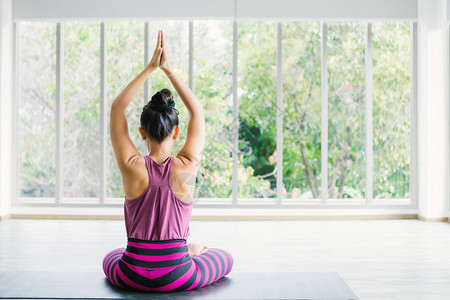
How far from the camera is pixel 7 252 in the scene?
3342mm

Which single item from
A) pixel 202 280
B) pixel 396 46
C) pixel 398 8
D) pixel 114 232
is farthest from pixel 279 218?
pixel 202 280

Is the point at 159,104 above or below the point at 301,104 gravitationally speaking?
below

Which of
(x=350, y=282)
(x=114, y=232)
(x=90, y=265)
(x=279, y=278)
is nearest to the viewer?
(x=279, y=278)

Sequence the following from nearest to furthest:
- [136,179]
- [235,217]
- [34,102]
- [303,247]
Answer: [136,179]
[303,247]
[235,217]
[34,102]

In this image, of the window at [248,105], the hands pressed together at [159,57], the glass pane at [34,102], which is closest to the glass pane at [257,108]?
the window at [248,105]

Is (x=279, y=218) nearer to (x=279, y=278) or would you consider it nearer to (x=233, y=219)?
(x=233, y=219)

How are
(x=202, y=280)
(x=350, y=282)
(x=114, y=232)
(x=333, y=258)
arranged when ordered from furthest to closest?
1. (x=114, y=232)
2. (x=333, y=258)
3. (x=350, y=282)
4. (x=202, y=280)

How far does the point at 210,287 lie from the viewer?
2.12m

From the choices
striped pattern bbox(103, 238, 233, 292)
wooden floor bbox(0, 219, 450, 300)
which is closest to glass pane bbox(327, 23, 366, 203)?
wooden floor bbox(0, 219, 450, 300)

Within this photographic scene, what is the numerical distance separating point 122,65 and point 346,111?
8.29 feet

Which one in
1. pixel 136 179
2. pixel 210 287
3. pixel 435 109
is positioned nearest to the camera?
pixel 136 179

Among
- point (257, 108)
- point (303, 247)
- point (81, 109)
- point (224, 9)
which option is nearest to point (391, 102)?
point (257, 108)

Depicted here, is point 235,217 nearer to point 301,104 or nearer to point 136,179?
point 301,104

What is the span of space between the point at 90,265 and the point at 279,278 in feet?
4.34
